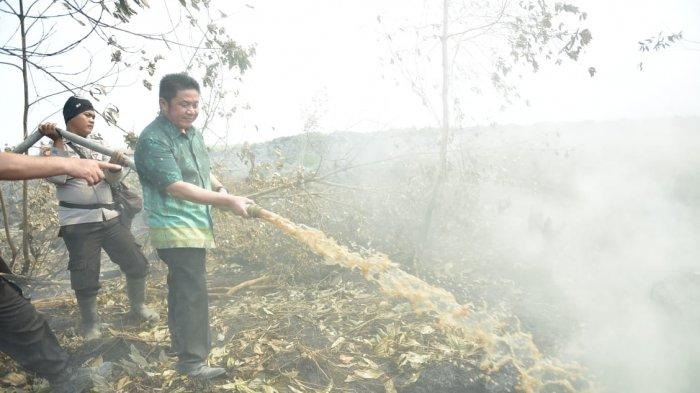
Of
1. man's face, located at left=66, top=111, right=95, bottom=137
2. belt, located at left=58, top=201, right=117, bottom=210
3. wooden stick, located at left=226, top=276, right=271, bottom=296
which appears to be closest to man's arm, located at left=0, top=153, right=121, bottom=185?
belt, located at left=58, top=201, right=117, bottom=210

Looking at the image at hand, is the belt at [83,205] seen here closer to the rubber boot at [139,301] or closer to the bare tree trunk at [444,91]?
the rubber boot at [139,301]

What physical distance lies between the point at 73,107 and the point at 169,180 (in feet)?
5.25

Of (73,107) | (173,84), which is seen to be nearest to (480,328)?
(173,84)

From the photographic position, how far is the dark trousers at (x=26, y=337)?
2.37 metres

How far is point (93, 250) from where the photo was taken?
10.8ft

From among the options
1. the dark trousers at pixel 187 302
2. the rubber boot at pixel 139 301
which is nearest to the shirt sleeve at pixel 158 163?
the dark trousers at pixel 187 302

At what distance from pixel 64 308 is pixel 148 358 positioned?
2.01m

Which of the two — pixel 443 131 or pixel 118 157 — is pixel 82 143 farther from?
pixel 443 131

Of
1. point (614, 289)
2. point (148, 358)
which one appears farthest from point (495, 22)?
point (148, 358)

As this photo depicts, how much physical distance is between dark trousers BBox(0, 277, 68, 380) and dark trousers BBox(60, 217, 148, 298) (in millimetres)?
697

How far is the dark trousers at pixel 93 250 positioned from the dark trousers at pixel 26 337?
2.29ft

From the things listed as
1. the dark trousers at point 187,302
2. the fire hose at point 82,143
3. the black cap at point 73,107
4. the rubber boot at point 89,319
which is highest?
the black cap at point 73,107

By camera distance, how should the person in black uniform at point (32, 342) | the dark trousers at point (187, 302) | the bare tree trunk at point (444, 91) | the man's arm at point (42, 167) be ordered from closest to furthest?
the man's arm at point (42, 167)
the person in black uniform at point (32, 342)
the dark trousers at point (187, 302)
the bare tree trunk at point (444, 91)

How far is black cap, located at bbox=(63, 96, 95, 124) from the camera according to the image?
3.22 m
